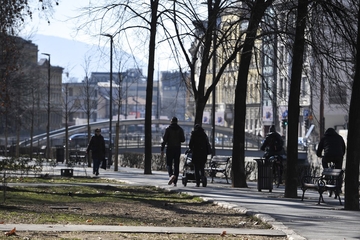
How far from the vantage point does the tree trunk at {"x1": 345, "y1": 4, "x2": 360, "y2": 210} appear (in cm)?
2098

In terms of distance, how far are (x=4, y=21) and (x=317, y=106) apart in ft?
232

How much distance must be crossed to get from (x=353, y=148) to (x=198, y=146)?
31.4ft

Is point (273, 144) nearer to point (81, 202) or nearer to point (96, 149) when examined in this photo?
point (96, 149)

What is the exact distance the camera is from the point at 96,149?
41.4m

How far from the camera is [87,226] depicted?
52.9 ft

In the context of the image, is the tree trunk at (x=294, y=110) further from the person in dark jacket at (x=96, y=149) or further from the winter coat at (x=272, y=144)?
the person in dark jacket at (x=96, y=149)

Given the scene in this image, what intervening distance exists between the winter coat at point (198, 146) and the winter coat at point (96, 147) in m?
11.2

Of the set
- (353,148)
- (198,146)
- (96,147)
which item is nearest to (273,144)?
(198,146)

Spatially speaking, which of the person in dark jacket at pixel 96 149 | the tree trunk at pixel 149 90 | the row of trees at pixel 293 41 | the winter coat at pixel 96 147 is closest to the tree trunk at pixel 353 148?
the row of trees at pixel 293 41

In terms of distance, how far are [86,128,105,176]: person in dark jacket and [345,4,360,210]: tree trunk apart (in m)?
20.3

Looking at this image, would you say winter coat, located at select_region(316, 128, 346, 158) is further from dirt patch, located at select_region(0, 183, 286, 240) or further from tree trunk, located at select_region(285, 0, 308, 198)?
dirt patch, located at select_region(0, 183, 286, 240)

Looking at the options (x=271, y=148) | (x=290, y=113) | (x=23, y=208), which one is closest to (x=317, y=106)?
(x=271, y=148)

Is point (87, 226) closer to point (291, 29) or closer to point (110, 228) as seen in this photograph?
point (110, 228)

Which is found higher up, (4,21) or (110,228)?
(4,21)
